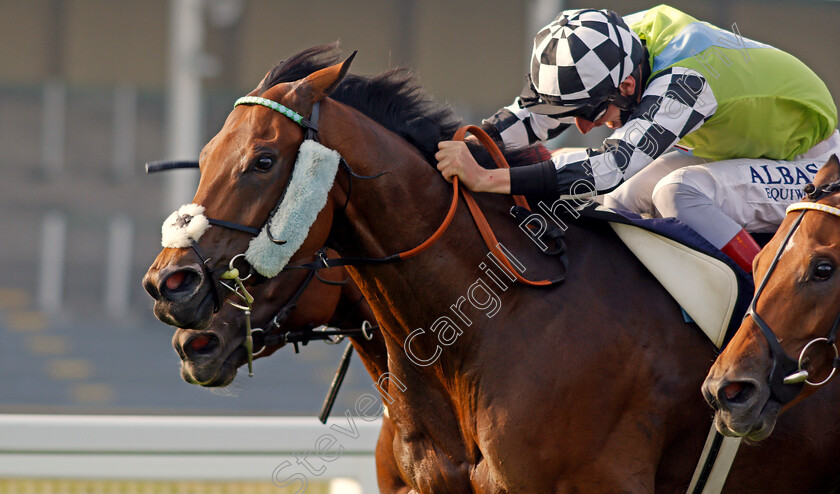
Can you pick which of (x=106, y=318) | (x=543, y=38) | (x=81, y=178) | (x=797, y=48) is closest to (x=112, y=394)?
(x=106, y=318)

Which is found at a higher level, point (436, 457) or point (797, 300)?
point (797, 300)

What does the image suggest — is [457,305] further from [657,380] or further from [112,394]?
[112,394]

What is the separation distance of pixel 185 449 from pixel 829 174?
2.61m

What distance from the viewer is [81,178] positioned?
52.2 feet

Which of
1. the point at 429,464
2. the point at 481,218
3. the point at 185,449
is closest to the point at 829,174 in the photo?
the point at 481,218

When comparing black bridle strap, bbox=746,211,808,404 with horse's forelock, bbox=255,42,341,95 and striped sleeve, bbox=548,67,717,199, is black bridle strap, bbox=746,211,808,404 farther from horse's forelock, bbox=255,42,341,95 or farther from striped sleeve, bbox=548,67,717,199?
horse's forelock, bbox=255,42,341,95

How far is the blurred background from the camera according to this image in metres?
14.3

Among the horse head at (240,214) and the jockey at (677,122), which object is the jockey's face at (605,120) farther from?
the horse head at (240,214)

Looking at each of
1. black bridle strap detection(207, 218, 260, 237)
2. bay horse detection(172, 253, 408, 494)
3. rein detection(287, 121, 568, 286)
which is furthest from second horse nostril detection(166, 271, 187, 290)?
bay horse detection(172, 253, 408, 494)

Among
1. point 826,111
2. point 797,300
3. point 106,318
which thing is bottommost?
point 106,318

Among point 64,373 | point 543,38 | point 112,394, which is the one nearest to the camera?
point 543,38

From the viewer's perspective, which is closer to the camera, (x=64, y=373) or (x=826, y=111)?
(x=826, y=111)

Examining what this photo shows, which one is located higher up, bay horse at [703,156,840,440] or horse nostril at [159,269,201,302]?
bay horse at [703,156,840,440]

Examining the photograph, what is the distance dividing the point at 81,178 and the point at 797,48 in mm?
11112
